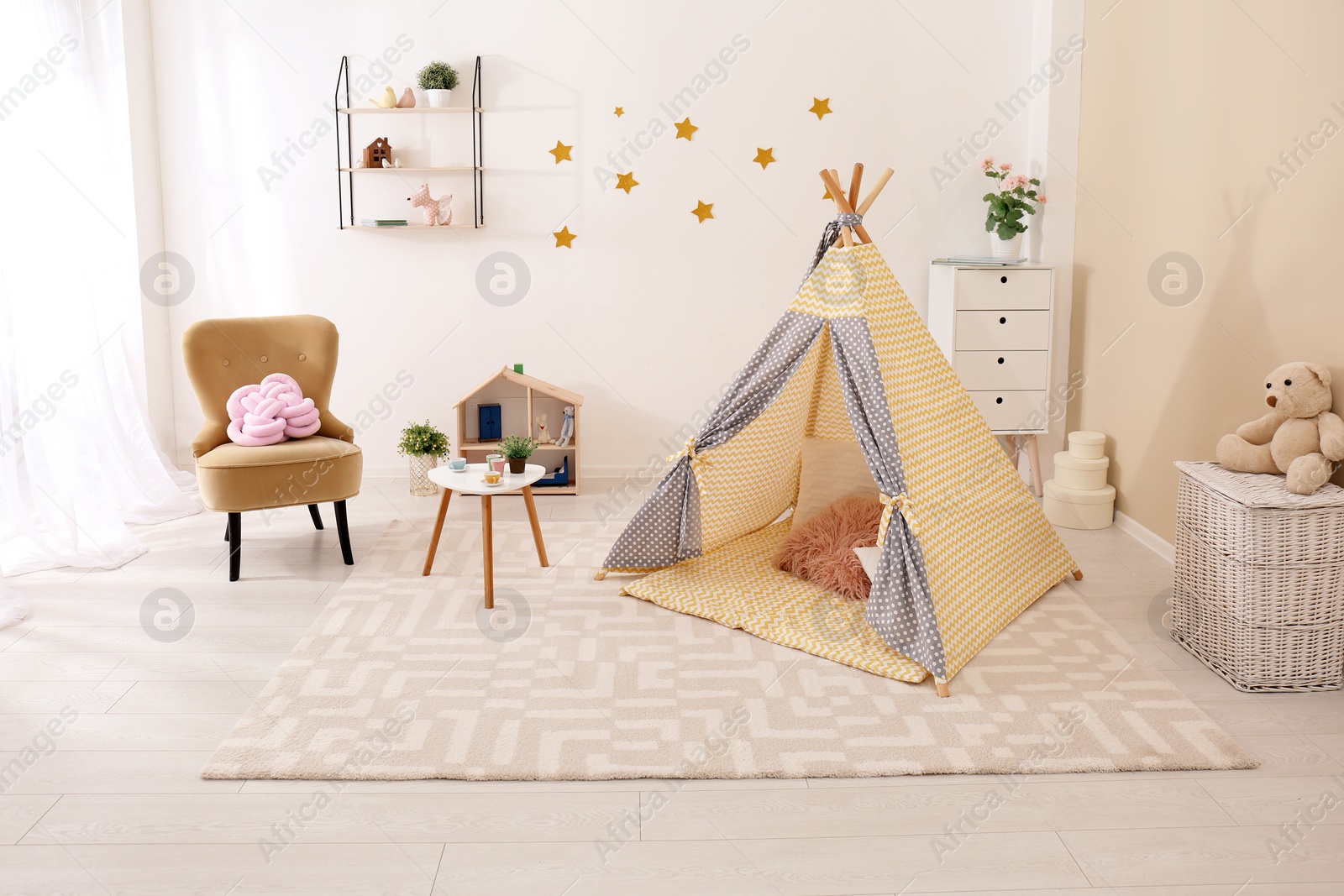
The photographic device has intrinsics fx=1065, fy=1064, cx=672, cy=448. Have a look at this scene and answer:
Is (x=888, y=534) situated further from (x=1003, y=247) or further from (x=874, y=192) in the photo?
(x=1003, y=247)

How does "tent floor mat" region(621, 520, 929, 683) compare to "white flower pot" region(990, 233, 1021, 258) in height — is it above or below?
below

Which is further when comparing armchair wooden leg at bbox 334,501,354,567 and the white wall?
the white wall

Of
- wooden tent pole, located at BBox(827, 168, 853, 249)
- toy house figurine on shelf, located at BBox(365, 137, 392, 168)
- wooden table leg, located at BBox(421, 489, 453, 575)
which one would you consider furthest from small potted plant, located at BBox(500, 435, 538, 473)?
toy house figurine on shelf, located at BBox(365, 137, 392, 168)

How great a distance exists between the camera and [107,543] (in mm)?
3889

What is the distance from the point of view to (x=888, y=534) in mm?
2955

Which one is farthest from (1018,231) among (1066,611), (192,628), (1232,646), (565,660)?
(192,628)

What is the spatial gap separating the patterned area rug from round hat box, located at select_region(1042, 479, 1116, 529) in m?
0.95

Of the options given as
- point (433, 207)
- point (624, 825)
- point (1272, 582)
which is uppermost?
point (433, 207)

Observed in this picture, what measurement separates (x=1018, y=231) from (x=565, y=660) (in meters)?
2.96

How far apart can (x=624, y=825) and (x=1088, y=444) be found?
2.90 metres

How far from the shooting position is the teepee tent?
2945 mm

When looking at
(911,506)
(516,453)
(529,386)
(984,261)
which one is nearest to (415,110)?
(529,386)

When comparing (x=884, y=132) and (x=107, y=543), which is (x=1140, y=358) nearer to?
(x=884, y=132)

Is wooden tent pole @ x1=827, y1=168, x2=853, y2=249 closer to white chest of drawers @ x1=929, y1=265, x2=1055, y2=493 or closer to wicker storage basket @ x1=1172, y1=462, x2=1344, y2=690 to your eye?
wicker storage basket @ x1=1172, y1=462, x2=1344, y2=690
